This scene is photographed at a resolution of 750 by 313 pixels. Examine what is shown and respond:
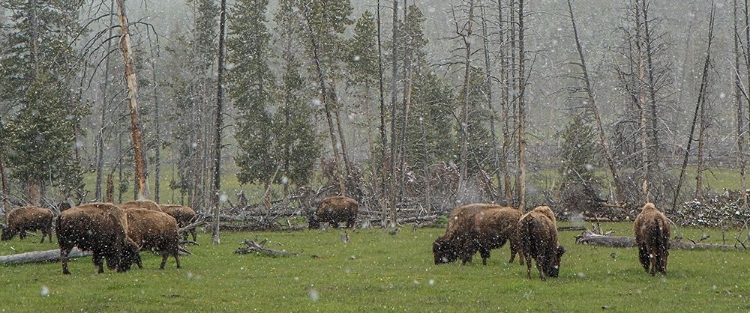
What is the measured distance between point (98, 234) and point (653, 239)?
519 inches

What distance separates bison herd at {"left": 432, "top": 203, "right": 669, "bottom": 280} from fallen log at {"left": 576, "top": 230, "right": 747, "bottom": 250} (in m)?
5.09

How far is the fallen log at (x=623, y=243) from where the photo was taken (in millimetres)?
21844

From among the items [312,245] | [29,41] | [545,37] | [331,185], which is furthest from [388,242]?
[545,37]

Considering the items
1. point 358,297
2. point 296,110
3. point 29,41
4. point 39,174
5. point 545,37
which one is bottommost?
point 358,297

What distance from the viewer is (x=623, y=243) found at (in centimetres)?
2308

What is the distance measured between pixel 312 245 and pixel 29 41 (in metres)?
26.7

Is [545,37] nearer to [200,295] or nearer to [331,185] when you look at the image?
→ [331,185]

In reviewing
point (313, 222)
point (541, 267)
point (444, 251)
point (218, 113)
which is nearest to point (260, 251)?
point (218, 113)

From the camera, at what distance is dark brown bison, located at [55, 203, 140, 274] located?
55.9ft

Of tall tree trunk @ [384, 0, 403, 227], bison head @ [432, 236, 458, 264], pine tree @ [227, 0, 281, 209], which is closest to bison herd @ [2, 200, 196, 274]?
bison head @ [432, 236, 458, 264]

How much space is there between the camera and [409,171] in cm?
4906

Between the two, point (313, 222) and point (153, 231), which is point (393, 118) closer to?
point (313, 222)

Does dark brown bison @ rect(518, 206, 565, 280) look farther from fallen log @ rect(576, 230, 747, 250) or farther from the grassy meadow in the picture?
fallen log @ rect(576, 230, 747, 250)

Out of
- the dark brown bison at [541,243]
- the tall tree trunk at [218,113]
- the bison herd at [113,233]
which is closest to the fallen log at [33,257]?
the bison herd at [113,233]
